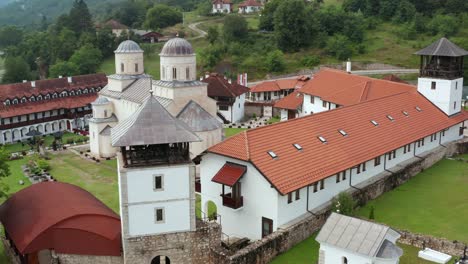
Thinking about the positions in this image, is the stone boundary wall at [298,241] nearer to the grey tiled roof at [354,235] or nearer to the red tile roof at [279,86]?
the grey tiled roof at [354,235]

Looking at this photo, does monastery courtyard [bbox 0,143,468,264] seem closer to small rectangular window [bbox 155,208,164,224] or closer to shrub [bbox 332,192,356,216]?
shrub [bbox 332,192,356,216]

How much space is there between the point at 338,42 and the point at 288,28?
9226 mm

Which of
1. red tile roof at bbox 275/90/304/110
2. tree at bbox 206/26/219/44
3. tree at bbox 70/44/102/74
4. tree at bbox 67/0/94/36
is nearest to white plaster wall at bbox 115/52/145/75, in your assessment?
red tile roof at bbox 275/90/304/110

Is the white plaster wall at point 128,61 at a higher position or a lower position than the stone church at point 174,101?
higher

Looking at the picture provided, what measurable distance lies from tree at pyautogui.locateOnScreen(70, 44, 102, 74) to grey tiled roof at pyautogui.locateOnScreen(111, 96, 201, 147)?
222 ft

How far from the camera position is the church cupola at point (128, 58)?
166ft

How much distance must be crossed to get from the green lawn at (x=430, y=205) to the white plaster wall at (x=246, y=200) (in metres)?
6.97

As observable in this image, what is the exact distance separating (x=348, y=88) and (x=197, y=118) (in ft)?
57.2

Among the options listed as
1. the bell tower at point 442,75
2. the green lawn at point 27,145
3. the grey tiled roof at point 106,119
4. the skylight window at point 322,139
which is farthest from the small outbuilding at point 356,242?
the green lawn at point 27,145

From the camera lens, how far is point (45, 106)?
5891 centimetres

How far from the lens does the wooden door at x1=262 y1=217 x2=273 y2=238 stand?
2719cm

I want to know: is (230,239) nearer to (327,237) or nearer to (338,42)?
(327,237)

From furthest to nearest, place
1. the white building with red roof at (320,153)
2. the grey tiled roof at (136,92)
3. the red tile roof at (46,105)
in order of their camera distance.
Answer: the red tile roof at (46,105)
the grey tiled roof at (136,92)
the white building with red roof at (320,153)

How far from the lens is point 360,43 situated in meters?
91.2
